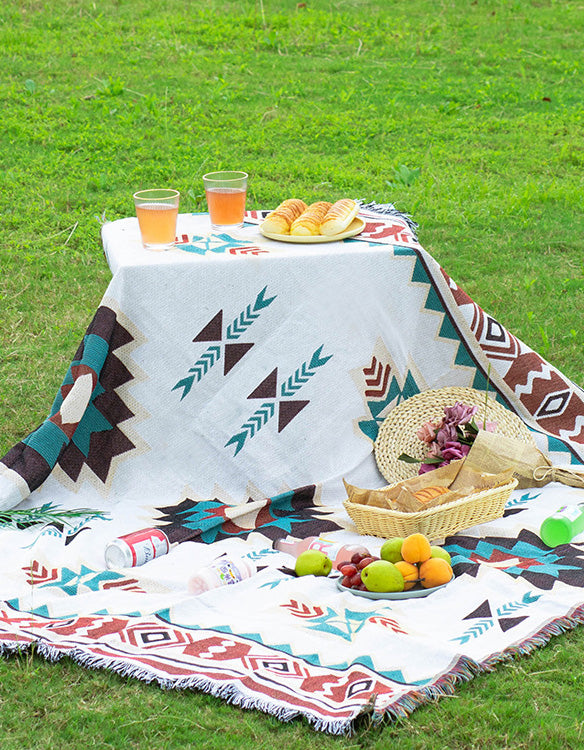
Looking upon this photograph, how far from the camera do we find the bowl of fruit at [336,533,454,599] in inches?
103

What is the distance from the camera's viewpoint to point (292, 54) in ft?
29.0

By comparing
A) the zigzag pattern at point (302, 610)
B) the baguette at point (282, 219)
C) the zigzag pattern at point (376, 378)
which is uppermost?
the baguette at point (282, 219)

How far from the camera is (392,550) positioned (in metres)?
2.70

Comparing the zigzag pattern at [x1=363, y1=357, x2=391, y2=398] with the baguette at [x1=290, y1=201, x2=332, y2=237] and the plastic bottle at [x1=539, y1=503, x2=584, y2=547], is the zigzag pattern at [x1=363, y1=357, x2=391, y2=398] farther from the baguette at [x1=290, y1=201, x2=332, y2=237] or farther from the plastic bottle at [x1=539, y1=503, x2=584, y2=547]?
the plastic bottle at [x1=539, y1=503, x2=584, y2=547]

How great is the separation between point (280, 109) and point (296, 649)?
19.8 ft

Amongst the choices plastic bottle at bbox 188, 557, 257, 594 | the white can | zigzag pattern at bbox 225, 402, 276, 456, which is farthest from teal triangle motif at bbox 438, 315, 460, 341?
the white can

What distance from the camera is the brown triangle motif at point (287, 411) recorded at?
3285mm

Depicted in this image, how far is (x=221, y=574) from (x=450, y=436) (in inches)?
41.1

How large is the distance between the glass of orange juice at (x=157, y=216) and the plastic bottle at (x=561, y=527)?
153cm

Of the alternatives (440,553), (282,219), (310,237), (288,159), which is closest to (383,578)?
(440,553)

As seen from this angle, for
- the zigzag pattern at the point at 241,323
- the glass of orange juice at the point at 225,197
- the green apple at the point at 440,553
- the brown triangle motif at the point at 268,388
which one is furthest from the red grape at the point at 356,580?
the glass of orange juice at the point at 225,197

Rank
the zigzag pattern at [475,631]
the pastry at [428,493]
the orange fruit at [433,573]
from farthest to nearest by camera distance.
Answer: the pastry at [428,493] → the orange fruit at [433,573] → the zigzag pattern at [475,631]

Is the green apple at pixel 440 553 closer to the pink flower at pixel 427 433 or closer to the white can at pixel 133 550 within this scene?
the pink flower at pixel 427 433

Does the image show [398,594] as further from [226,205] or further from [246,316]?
[226,205]
